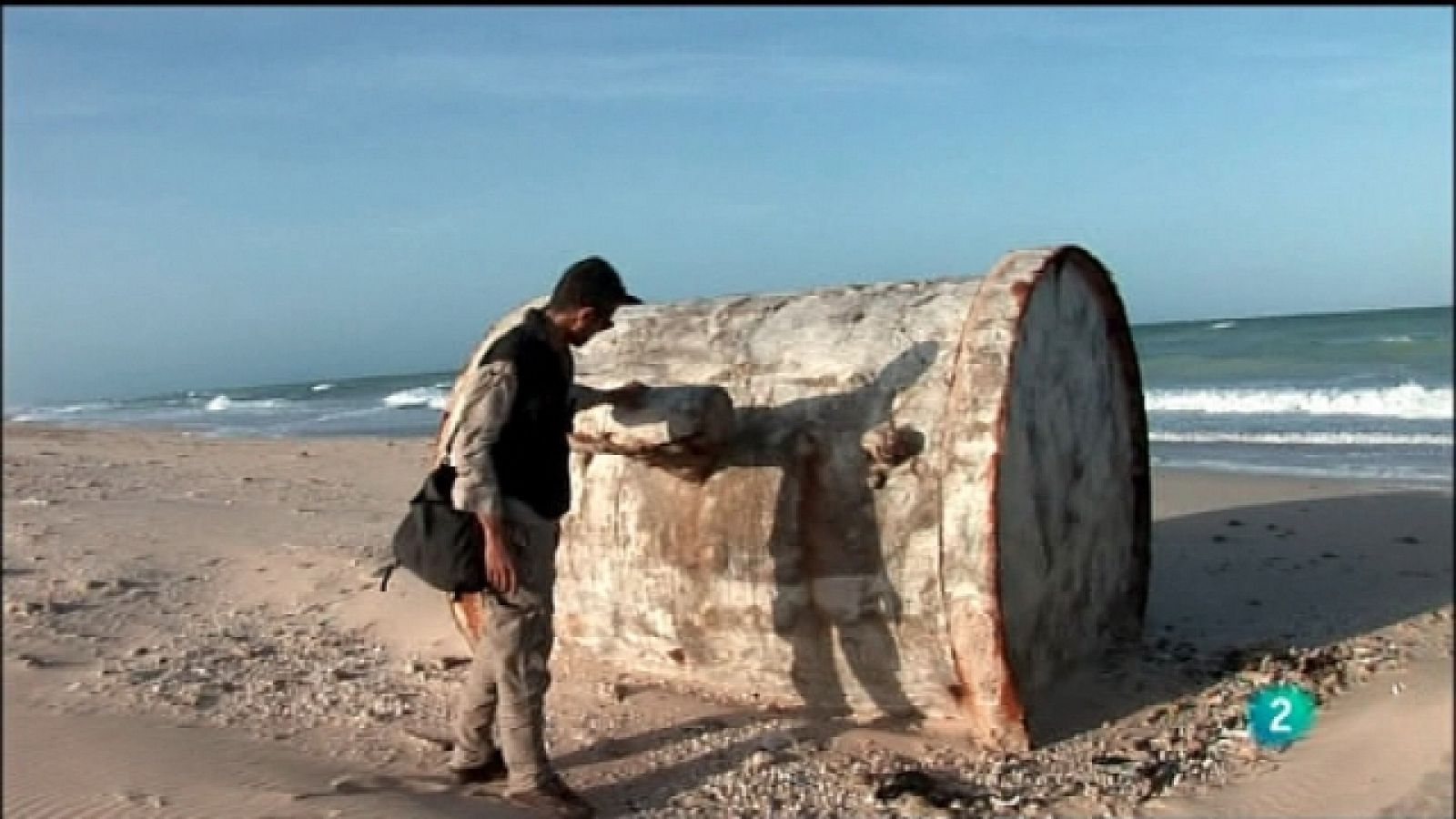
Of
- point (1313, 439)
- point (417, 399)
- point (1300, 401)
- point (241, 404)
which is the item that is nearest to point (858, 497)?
point (1313, 439)

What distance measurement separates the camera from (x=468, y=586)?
457cm

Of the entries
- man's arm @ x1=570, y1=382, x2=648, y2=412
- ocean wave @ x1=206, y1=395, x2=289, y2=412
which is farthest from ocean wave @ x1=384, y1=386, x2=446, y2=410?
man's arm @ x1=570, y1=382, x2=648, y2=412

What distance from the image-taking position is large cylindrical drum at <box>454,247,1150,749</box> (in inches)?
195

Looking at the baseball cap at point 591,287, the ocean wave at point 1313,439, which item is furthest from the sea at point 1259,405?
the baseball cap at point 591,287

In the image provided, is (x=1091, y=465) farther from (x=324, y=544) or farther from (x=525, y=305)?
(x=324, y=544)

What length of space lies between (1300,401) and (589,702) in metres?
16.2

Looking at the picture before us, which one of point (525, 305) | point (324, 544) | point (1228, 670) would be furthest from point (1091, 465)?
point (324, 544)

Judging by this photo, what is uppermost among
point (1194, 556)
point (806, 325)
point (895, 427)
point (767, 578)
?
point (806, 325)

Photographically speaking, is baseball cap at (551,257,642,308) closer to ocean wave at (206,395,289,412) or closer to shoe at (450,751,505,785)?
shoe at (450,751,505,785)

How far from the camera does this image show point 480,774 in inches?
194

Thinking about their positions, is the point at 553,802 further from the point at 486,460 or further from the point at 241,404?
the point at 241,404

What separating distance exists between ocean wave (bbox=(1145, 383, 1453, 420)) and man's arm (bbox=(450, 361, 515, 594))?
12.2 metres

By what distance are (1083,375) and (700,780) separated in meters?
2.28

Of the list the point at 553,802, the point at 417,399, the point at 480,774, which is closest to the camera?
the point at 553,802
